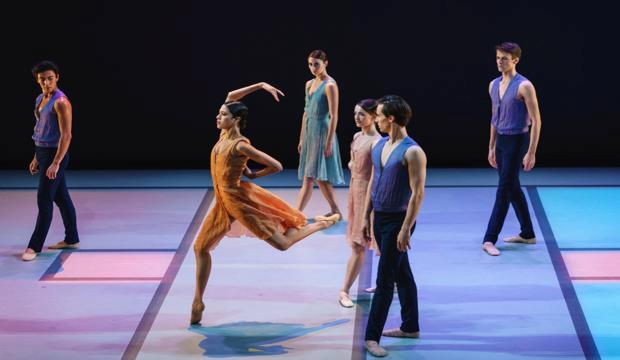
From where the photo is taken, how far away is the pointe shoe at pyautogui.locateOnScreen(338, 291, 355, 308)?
700 cm

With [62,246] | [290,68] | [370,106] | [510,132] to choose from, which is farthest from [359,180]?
[290,68]

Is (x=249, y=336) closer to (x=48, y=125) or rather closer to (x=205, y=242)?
(x=205, y=242)

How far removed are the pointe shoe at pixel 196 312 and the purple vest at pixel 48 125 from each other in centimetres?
206

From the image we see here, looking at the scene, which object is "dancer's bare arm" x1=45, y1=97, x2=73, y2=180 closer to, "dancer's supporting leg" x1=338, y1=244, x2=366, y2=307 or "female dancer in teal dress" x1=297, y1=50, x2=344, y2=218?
"female dancer in teal dress" x1=297, y1=50, x2=344, y2=218

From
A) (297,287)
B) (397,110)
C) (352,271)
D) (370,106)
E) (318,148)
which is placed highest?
(397,110)

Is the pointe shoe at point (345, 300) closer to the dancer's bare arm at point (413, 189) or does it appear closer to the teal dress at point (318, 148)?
the dancer's bare arm at point (413, 189)


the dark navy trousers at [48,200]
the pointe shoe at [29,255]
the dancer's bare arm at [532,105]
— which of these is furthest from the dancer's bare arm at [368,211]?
the pointe shoe at [29,255]

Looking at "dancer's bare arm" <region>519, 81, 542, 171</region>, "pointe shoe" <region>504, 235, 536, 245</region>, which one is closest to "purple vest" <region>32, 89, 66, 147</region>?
"dancer's bare arm" <region>519, 81, 542, 171</region>

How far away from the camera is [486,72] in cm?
1095

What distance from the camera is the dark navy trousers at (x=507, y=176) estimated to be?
8094 millimetres

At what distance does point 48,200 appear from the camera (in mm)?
8156

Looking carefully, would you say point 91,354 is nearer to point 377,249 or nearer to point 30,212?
point 377,249

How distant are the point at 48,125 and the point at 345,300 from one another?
8.54ft

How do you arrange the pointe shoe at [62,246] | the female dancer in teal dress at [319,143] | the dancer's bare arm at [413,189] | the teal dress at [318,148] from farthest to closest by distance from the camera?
the teal dress at [318,148]
the female dancer in teal dress at [319,143]
the pointe shoe at [62,246]
the dancer's bare arm at [413,189]
